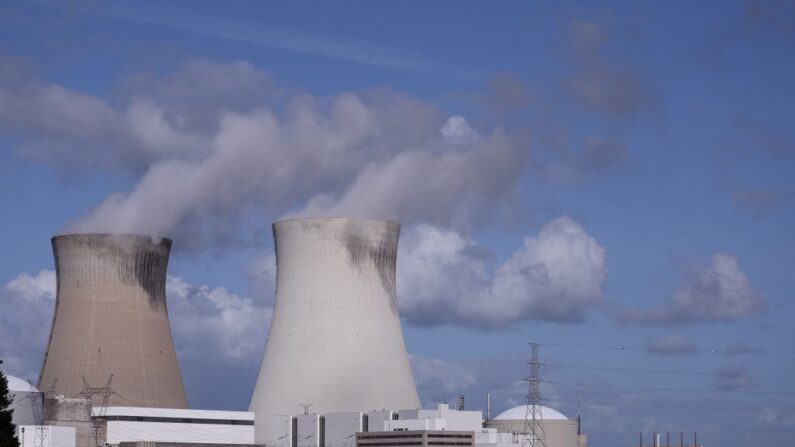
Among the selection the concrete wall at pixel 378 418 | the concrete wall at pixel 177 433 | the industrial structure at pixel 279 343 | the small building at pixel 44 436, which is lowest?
the small building at pixel 44 436

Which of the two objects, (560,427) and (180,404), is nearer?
(180,404)

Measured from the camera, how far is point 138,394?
44.6 meters

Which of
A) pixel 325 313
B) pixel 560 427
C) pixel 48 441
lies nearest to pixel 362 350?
pixel 325 313

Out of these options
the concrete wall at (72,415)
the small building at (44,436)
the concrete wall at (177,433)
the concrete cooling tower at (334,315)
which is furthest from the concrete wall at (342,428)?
the small building at (44,436)

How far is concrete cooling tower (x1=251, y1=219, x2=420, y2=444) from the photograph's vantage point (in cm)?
4278

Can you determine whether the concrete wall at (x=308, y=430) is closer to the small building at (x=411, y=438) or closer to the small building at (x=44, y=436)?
the small building at (x=411, y=438)

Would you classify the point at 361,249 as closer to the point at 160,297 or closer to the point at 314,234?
the point at 314,234

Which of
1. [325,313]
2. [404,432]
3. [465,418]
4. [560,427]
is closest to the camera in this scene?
[325,313]

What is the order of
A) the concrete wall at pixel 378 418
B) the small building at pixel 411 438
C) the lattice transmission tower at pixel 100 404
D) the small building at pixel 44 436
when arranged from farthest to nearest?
the small building at pixel 411 438, the concrete wall at pixel 378 418, the lattice transmission tower at pixel 100 404, the small building at pixel 44 436

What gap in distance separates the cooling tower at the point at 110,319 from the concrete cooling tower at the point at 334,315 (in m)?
3.34

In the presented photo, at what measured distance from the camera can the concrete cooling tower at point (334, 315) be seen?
140 feet

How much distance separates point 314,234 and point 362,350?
3.36 meters

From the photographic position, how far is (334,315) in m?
42.7

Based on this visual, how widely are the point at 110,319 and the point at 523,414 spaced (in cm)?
1693
